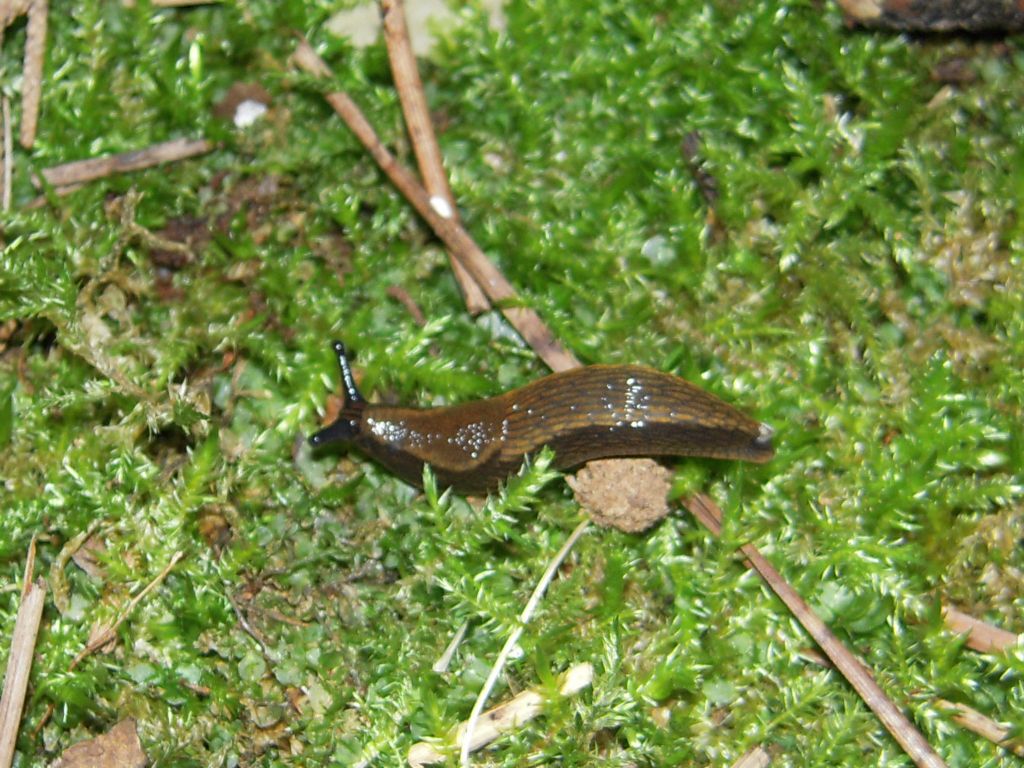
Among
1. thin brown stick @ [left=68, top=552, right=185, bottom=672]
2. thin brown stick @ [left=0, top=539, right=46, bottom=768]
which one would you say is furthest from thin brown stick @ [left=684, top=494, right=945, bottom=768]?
thin brown stick @ [left=0, top=539, right=46, bottom=768]

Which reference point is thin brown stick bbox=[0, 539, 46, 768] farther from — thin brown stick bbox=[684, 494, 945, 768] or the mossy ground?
thin brown stick bbox=[684, 494, 945, 768]

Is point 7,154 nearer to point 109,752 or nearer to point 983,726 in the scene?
point 109,752

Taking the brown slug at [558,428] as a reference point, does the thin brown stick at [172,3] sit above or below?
above

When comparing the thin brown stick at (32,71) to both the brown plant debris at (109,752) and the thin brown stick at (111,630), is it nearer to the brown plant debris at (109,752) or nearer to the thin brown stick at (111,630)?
the thin brown stick at (111,630)

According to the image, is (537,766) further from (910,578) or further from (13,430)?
(13,430)

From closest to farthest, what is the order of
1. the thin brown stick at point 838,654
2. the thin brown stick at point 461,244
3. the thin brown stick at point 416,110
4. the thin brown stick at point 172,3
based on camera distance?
the thin brown stick at point 838,654 < the thin brown stick at point 461,244 < the thin brown stick at point 416,110 < the thin brown stick at point 172,3

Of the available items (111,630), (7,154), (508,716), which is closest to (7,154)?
(7,154)

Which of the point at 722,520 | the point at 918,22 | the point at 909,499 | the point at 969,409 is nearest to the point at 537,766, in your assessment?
the point at 722,520

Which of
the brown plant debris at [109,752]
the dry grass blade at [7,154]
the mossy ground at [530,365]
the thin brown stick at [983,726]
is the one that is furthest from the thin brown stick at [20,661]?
the thin brown stick at [983,726]
